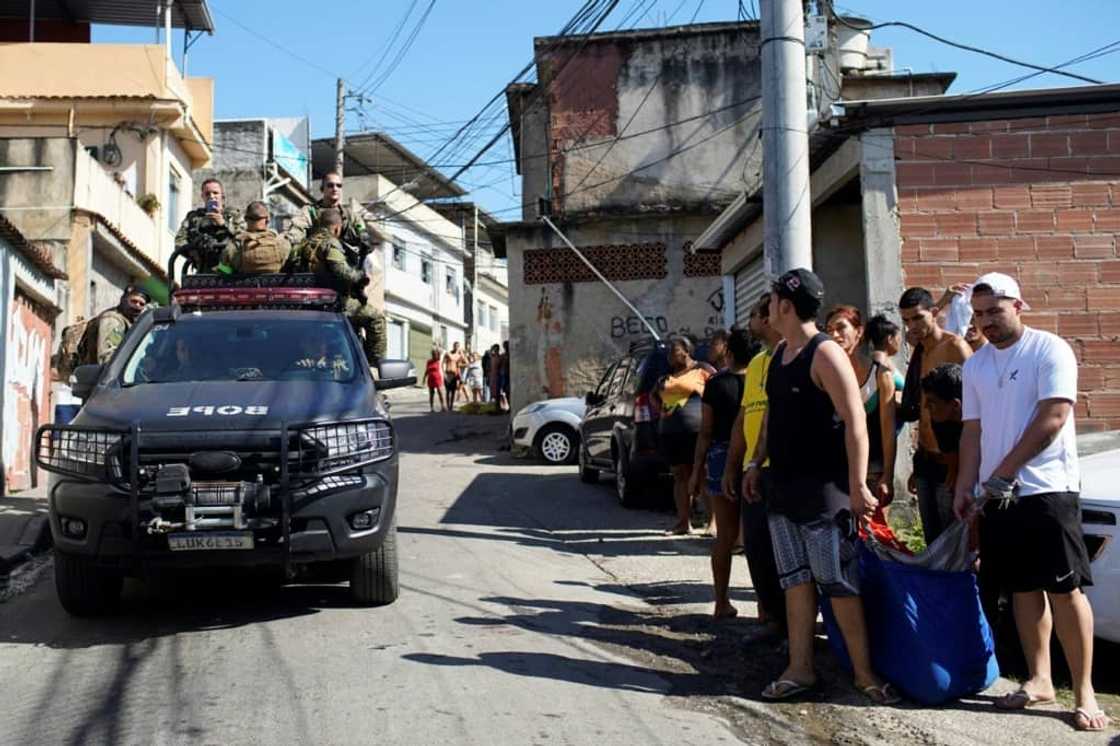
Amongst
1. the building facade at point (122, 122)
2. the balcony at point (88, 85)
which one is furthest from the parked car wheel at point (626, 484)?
the balcony at point (88, 85)

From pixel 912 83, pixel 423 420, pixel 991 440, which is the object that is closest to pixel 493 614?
pixel 991 440

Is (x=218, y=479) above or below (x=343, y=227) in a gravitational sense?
below

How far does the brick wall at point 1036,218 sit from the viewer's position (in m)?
9.71

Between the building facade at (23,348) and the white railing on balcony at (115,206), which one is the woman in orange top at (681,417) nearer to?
the building facade at (23,348)

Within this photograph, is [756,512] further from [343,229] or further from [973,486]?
[343,229]

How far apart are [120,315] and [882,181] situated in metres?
7.13

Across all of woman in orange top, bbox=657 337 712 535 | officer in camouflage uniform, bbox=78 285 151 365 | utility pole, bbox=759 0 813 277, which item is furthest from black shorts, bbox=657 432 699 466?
officer in camouflage uniform, bbox=78 285 151 365

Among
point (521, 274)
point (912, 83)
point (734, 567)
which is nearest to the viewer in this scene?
point (734, 567)

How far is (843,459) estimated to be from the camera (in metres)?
4.75

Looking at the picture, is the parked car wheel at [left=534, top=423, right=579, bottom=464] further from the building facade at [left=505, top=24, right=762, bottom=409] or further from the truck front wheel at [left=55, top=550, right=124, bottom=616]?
the truck front wheel at [left=55, top=550, right=124, bottom=616]

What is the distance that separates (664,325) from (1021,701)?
16701mm

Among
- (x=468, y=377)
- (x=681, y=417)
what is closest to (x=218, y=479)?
(x=681, y=417)

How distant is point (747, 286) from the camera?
48.5 feet

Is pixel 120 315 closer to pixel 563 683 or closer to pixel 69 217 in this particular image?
pixel 563 683
